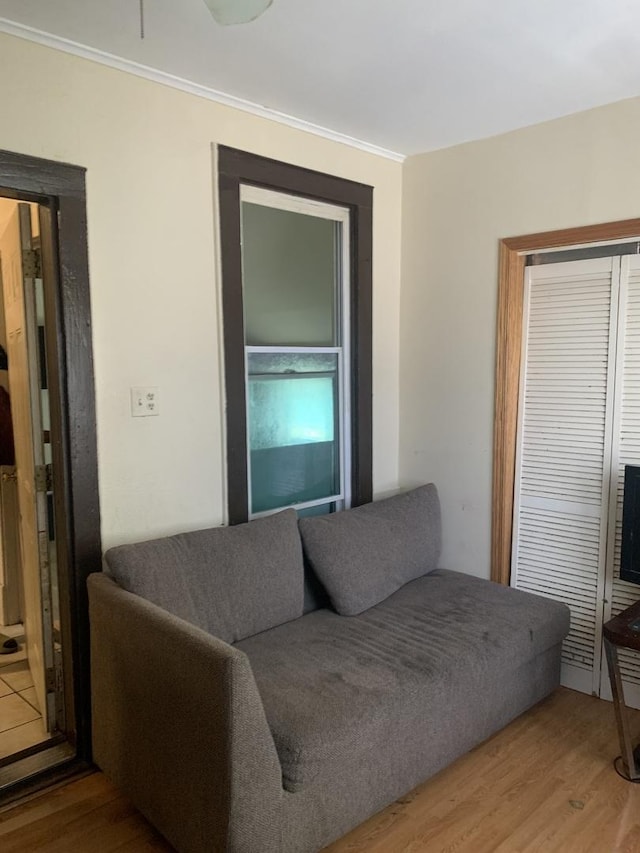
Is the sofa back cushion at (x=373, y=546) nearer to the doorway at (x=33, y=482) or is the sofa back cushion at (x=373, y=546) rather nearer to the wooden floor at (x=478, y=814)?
the wooden floor at (x=478, y=814)

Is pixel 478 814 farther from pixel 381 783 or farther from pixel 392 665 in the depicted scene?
pixel 392 665

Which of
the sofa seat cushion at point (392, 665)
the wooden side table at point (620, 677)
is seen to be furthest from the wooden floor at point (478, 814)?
the sofa seat cushion at point (392, 665)

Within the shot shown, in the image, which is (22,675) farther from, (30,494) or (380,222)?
(380,222)

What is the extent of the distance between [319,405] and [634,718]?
1888 mm

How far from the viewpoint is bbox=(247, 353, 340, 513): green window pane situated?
290 centimetres

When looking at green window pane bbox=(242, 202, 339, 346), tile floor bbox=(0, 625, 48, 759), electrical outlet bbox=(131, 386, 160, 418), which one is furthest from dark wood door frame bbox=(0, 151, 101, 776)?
green window pane bbox=(242, 202, 339, 346)

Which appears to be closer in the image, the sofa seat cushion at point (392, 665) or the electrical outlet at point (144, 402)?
the sofa seat cushion at point (392, 665)

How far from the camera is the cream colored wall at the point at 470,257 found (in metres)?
2.73

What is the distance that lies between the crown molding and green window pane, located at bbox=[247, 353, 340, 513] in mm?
998

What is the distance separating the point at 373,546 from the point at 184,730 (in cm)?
125

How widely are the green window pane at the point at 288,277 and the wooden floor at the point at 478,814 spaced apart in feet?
6.03

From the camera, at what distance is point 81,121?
2232 millimetres

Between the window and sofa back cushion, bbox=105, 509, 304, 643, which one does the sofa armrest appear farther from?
the window

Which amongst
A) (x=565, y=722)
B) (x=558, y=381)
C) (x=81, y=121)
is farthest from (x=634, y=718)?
(x=81, y=121)
